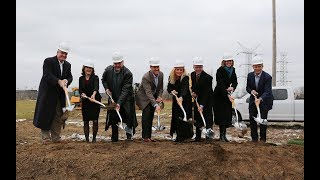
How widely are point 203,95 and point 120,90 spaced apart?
5.16 ft

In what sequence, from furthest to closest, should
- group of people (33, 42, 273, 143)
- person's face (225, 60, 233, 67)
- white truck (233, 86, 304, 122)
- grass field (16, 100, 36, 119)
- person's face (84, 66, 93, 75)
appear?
grass field (16, 100, 36, 119) → white truck (233, 86, 304, 122) → person's face (225, 60, 233, 67) → person's face (84, 66, 93, 75) → group of people (33, 42, 273, 143)

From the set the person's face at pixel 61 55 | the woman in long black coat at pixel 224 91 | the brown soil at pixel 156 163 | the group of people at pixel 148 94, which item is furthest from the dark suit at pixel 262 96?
the person's face at pixel 61 55

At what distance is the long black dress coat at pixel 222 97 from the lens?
302 inches

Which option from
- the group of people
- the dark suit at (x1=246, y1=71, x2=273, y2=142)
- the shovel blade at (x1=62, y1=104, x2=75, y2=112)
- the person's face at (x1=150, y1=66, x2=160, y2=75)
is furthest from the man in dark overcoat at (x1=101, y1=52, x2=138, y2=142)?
the dark suit at (x1=246, y1=71, x2=273, y2=142)

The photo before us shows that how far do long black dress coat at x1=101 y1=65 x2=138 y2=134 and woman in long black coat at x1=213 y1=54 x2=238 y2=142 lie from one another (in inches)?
67.5

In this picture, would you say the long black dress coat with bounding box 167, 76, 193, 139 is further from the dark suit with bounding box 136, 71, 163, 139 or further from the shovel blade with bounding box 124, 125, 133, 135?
the shovel blade with bounding box 124, 125, 133, 135

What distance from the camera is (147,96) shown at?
23.7ft

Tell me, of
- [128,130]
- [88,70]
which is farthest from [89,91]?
[128,130]

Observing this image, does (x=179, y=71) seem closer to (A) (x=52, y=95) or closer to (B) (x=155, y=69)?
(B) (x=155, y=69)

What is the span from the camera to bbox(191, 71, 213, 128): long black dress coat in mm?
7430

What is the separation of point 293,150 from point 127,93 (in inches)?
119

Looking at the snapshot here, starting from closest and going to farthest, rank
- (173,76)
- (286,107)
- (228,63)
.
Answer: (173,76)
(228,63)
(286,107)
